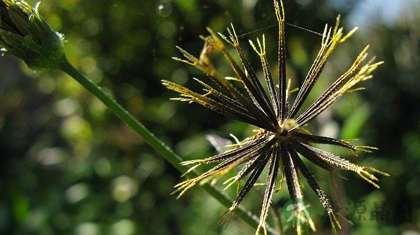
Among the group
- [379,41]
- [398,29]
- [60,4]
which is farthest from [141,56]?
[398,29]

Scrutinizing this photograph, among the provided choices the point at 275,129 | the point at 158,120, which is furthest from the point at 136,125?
the point at 158,120

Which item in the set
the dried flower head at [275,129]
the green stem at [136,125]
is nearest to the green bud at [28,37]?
the green stem at [136,125]

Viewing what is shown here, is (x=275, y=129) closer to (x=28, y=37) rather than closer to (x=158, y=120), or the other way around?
(x=28, y=37)

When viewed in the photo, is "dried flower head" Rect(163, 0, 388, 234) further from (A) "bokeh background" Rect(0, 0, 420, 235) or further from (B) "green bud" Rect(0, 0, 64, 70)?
(A) "bokeh background" Rect(0, 0, 420, 235)

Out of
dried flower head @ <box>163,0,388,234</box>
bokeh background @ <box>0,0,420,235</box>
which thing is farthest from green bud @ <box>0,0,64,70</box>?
bokeh background @ <box>0,0,420,235</box>

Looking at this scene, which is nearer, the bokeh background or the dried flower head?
the dried flower head

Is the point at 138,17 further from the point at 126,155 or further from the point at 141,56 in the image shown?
the point at 126,155
